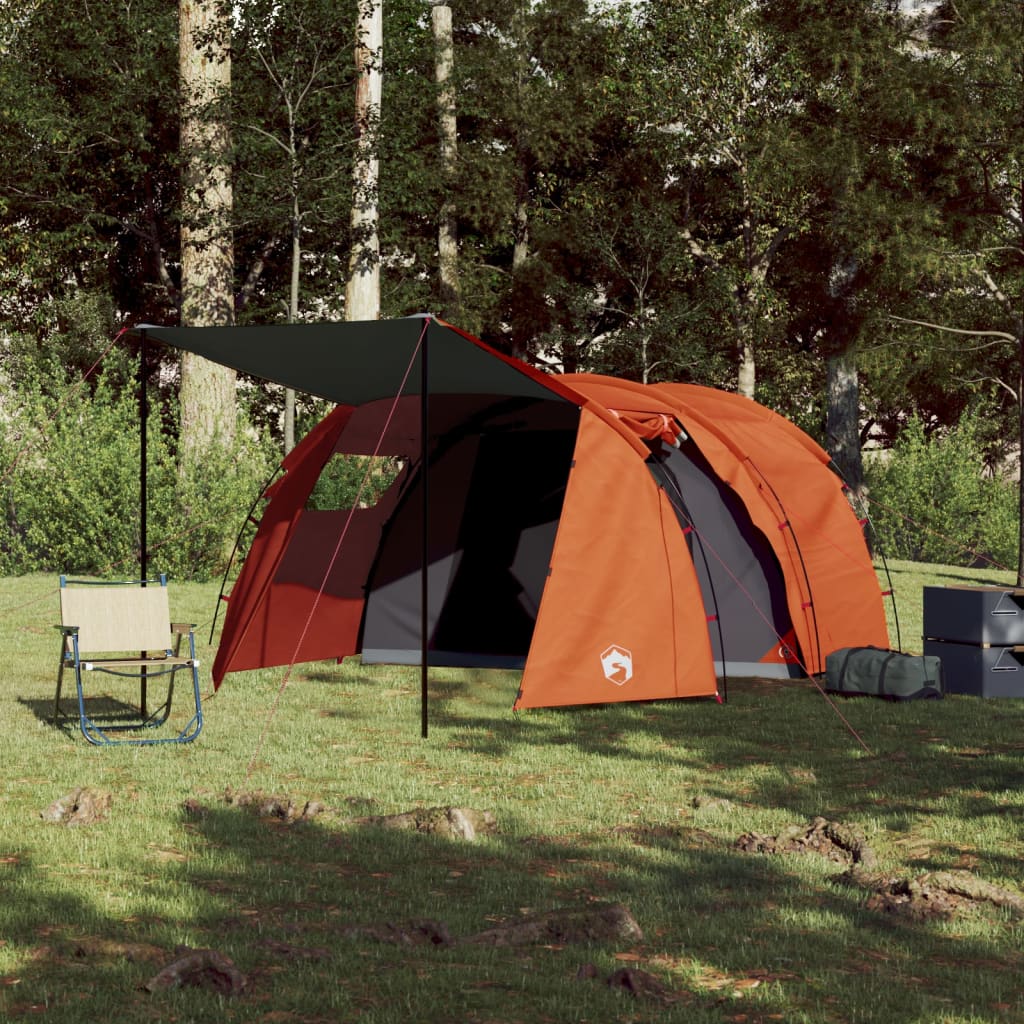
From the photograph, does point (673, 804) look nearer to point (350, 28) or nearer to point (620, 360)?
point (350, 28)

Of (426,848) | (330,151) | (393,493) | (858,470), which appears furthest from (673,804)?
(858,470)

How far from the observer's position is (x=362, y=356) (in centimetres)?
892

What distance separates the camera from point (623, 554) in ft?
30.1

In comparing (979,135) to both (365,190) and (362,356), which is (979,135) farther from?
(362,356)

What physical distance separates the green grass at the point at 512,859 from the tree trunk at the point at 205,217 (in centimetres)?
903

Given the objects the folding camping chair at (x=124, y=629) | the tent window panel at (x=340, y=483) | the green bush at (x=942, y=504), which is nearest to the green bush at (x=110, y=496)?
the tent window panel at (x=340, y=483)

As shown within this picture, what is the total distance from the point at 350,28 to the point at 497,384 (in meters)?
11.1

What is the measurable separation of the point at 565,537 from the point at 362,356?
162cm

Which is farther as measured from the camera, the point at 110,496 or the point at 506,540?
the point at 110,496

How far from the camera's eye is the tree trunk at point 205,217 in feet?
59.6

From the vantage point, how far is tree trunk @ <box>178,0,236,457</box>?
18.2m

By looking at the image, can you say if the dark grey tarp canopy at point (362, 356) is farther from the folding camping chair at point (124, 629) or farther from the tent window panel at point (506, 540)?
the folding camping chair at point (124, 629)

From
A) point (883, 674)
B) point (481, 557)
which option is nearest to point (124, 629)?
point (481, 557)

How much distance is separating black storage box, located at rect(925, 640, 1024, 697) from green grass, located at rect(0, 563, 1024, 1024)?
22 centimetres
